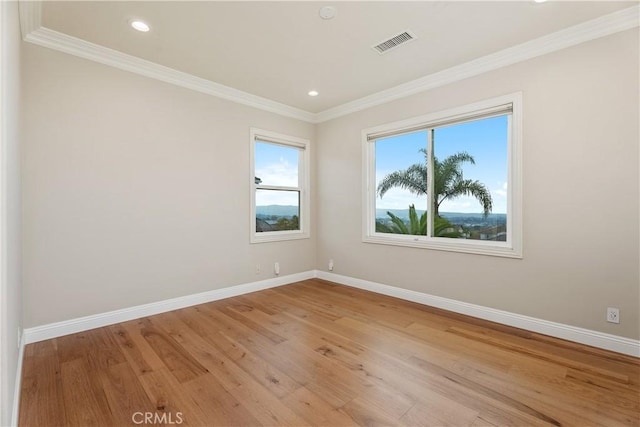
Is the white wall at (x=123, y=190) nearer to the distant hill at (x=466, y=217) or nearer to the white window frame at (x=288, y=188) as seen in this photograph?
the white window frame at (x=288, y=188)

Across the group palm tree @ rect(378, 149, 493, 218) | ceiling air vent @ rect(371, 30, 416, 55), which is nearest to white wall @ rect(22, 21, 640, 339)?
palm tree @ rect(378, 149, 493, 218)

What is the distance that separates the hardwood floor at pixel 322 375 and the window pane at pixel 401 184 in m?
1.32

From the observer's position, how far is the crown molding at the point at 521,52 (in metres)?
2.36

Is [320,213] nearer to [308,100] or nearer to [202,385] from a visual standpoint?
[308,100]

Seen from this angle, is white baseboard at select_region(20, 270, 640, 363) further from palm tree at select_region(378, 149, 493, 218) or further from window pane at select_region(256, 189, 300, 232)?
palm tree at select_region(378, 149, 493, 218)

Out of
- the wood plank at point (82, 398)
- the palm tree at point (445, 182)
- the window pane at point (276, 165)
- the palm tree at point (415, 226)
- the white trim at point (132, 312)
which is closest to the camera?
the wood plank at point (82, 398)

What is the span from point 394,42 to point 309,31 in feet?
2.64

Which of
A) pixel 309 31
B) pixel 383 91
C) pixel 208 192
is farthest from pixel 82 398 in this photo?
pixel 383 91

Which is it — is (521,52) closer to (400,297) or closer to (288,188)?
(400,297)

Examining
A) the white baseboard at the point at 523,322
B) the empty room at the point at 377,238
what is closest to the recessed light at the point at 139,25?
the empty room at the point at 377,238

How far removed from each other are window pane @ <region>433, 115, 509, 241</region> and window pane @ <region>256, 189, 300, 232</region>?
2.16 metres

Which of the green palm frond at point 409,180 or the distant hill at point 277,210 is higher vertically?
the green palm frond at point 409,180

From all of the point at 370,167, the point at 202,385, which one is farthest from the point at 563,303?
the point at 202,385

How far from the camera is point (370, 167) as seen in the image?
4285 millimetres
